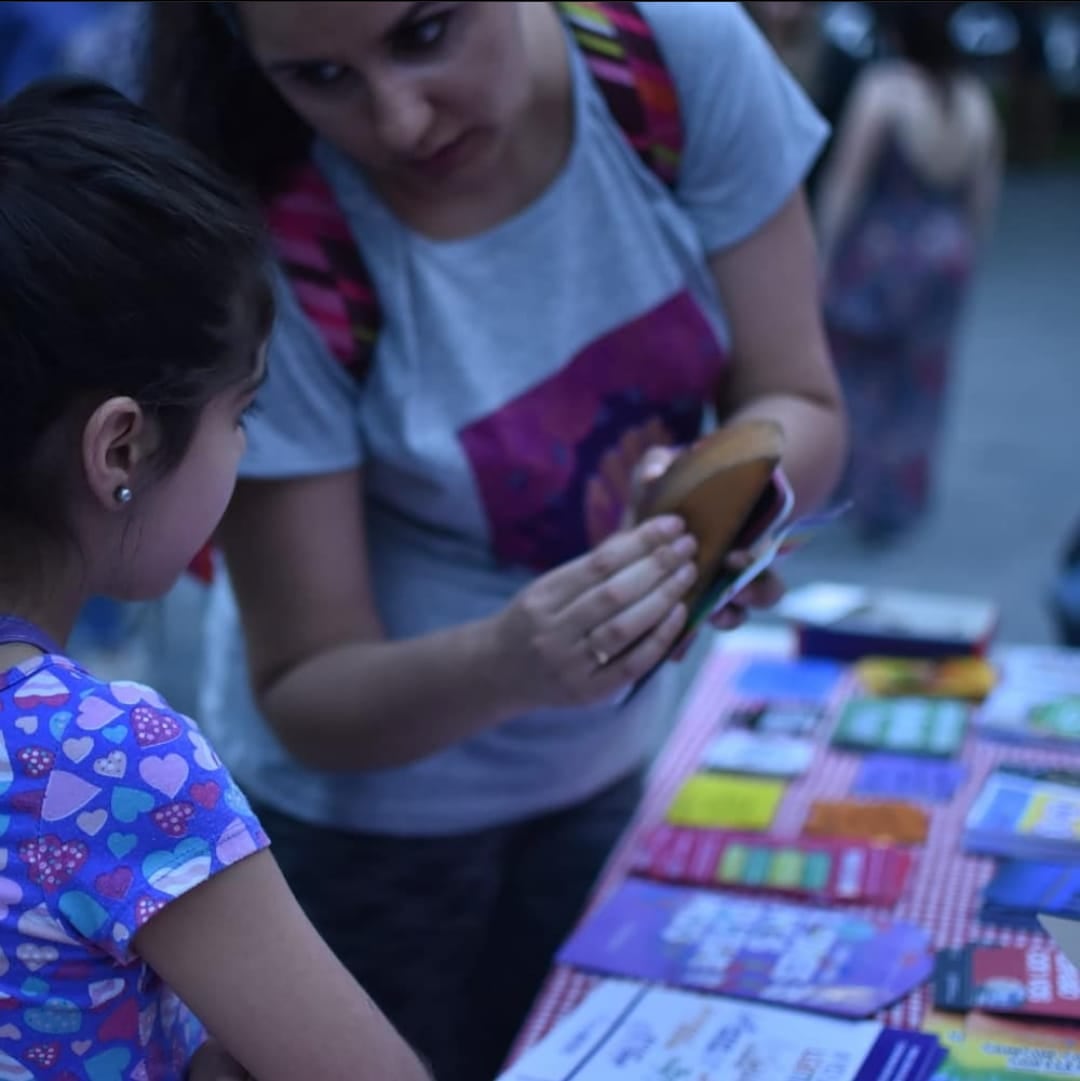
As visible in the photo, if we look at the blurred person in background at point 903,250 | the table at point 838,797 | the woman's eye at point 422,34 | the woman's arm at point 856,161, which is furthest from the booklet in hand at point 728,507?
the woman's arm at point 856,161

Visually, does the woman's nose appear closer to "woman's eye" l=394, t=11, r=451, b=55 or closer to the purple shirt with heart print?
"woman's eye" l=394, t=11, r=451, b=55

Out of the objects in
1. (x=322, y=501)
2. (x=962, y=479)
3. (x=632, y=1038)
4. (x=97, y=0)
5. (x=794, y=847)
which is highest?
(x=97, y=0)

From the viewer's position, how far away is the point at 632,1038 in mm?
1166

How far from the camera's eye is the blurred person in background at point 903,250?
14.9ft

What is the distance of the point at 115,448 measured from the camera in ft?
2.95

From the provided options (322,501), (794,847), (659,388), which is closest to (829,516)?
(659,388)

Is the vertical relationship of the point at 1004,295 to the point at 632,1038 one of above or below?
below

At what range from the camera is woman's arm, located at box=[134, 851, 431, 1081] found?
2.81 ft

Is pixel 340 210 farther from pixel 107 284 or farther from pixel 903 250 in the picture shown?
pixel 903 250

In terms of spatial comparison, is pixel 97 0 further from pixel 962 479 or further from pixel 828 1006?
pixel 962 479

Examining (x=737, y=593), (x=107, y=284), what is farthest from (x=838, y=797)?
(x=107, y=284)

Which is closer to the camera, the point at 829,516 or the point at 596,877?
the point at 829,516

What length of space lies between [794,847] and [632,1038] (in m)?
0.34

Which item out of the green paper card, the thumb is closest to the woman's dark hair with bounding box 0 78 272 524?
the thumb
